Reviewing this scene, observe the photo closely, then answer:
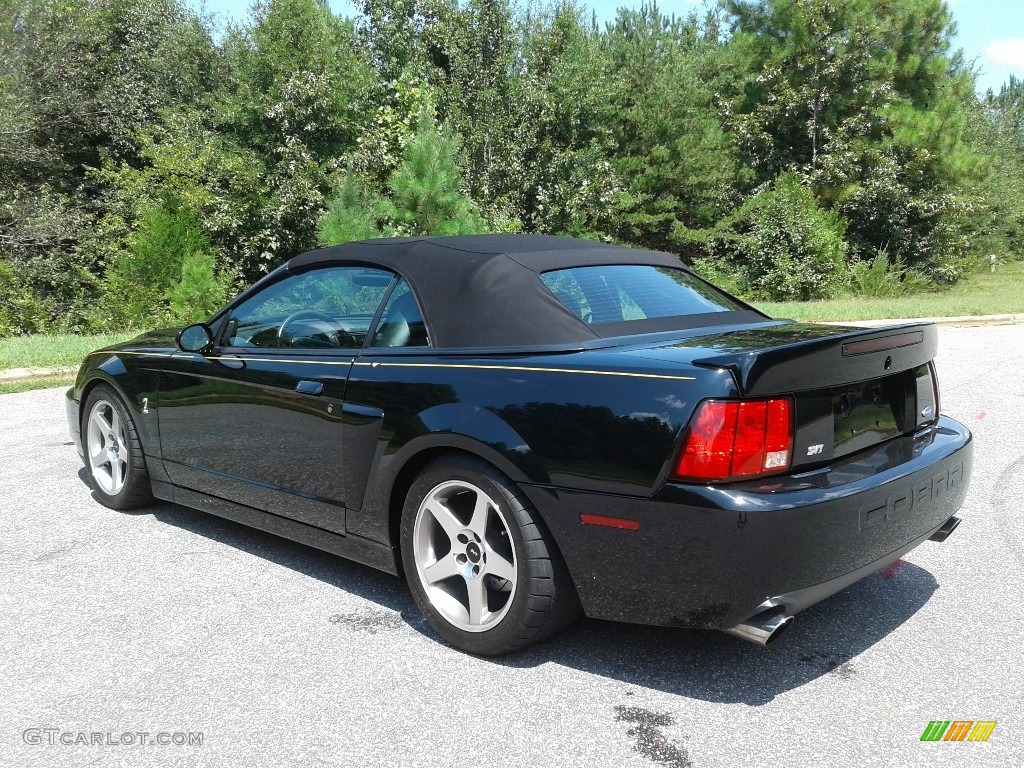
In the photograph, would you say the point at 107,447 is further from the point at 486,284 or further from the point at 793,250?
the point at 793,250

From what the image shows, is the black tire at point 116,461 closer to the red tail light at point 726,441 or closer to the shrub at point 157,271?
the red tail light at point 726,441

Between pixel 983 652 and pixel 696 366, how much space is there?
1577mm

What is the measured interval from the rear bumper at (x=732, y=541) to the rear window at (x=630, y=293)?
36.3 inches

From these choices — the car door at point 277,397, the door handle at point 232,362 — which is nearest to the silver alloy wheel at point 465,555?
the car door at point 277,397

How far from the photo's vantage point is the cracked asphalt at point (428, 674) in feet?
8.64

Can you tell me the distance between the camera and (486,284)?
3.53 metres

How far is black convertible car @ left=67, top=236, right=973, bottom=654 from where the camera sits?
107 inches

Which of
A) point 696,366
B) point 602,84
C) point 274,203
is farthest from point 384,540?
point 602,84

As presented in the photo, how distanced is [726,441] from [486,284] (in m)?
1.26

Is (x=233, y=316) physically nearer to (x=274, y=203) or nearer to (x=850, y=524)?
(x=850, y=524)

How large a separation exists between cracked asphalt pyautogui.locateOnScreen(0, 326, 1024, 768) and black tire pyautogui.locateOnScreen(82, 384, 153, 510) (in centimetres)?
45

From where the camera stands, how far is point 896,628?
3447 millimetres

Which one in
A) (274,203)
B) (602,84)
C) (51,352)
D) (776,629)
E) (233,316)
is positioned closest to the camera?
(776,629)

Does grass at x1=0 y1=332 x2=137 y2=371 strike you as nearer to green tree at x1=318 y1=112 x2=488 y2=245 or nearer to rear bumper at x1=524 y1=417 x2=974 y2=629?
green tree at x1=318 y1=112 x2=488 y2=245
